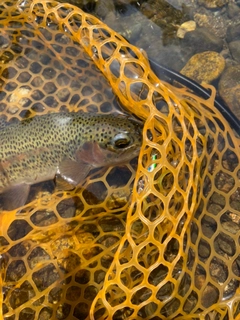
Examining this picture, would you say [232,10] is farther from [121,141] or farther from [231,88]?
[121,141]

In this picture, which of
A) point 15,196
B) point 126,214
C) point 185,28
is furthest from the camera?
point 185,28

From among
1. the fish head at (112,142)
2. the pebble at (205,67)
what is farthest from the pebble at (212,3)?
the fish head at (112,142)

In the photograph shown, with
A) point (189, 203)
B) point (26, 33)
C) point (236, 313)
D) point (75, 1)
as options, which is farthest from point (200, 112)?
point (75, 1)

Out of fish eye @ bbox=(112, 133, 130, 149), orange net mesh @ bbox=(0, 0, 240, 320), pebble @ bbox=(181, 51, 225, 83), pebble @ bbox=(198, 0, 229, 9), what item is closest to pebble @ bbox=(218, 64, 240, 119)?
pebble @ bbox=(181, 51, 225, 83)

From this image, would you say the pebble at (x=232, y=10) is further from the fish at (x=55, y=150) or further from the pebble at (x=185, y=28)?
the fish at (x=55, y=150)

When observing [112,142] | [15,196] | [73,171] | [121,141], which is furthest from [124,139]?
[15,196]

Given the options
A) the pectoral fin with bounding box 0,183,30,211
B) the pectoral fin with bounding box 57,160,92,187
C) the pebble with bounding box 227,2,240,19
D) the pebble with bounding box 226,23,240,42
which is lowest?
the pectoral fin with bounding box 0,183,30,211

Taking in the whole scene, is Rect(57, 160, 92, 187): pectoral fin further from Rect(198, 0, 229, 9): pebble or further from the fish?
Rect(198, 0, 229, 9): pebble
